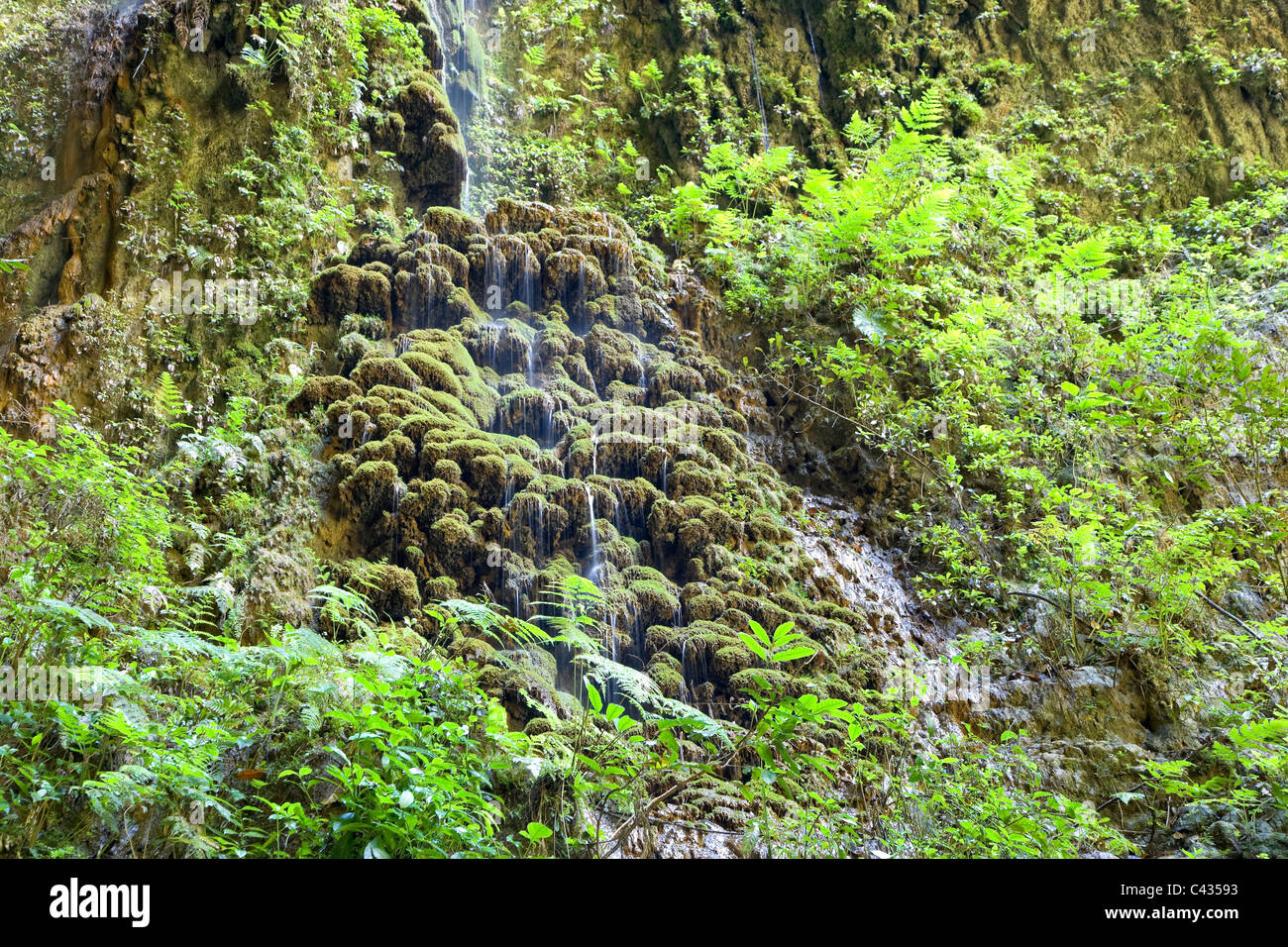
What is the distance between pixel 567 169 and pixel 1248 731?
1025cm

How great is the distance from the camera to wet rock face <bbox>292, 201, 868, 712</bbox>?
6.13 m

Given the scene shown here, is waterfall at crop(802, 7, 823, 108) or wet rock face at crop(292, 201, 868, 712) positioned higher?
waterfall at crop(802, 7, 823, 108)

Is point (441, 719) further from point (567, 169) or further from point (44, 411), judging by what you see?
point (567, 169)

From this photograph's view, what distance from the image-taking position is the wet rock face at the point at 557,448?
20.1 feet

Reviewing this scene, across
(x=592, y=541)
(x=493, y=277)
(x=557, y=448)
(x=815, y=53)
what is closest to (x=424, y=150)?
(x=493, y=277)

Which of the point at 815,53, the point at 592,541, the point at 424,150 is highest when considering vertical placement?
the point at 815,53

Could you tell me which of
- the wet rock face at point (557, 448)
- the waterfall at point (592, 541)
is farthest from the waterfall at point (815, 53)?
the waterfall at point (592, 541)

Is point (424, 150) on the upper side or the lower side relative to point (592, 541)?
upper

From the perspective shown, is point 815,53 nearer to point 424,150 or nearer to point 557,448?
point 424,150

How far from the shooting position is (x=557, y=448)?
7.28 m

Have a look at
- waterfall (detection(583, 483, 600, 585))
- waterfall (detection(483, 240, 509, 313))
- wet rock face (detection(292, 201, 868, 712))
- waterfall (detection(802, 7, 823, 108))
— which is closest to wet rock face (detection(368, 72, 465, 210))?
wet rock face (detection(292, 201, 868, 712))

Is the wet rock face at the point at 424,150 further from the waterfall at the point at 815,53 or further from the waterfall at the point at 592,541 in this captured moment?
the waterfall at the point at 815,53

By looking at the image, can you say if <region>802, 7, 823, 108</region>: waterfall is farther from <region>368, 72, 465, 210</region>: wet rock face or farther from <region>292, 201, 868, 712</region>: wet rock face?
<region>368, 72, 465, 210</region>: wet rock face
